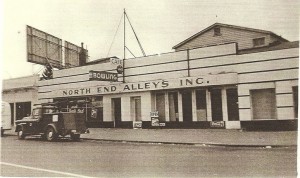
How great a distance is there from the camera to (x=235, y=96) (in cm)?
1561

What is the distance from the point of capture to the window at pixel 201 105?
16.5 meters

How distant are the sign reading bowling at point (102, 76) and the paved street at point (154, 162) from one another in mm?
7198

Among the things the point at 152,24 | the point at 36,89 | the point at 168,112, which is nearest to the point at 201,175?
the point at 152,24

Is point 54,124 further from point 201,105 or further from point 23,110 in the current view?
point 23,110

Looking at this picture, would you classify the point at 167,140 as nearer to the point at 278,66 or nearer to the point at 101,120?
the point at 278,66

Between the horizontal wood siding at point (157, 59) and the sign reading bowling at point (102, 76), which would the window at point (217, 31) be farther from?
the sign reading bowling at point (102, 76)

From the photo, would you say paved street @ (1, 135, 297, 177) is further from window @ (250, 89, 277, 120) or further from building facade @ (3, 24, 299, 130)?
building facade @ (3, 24, 299, 130)

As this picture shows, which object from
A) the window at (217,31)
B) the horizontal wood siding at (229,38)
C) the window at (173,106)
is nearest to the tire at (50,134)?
the window at (173,106)

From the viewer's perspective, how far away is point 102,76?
1775 centimetres

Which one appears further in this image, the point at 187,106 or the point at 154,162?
the point at 187,106

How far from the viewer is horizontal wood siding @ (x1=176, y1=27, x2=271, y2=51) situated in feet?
57.4

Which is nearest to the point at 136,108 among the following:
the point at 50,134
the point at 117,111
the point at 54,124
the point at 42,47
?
the point at 117,111

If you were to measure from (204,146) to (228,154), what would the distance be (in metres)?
1.98

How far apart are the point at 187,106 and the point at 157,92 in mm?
1771
